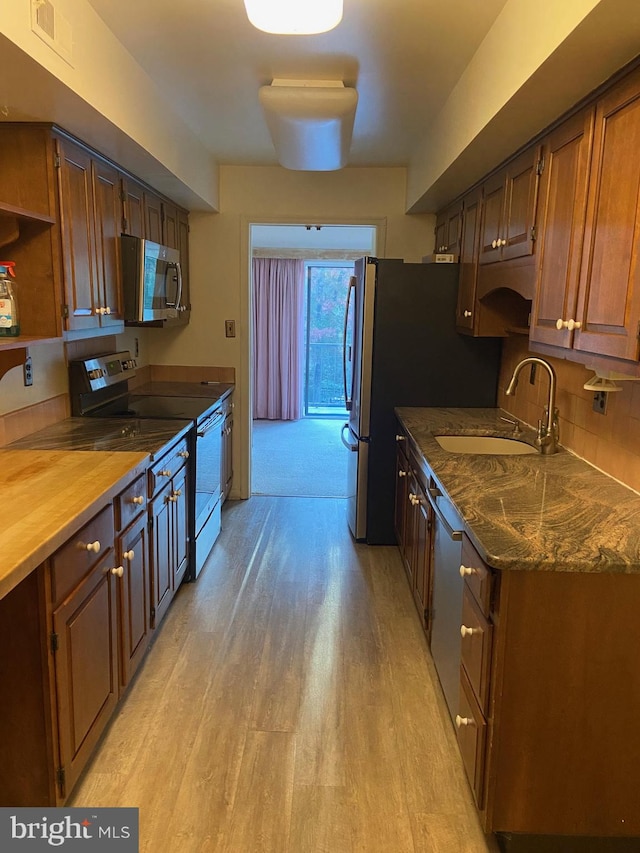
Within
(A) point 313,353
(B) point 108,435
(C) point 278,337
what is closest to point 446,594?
(B) point 108,435

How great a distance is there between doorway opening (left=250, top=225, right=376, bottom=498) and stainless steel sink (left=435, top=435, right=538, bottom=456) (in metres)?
2.61

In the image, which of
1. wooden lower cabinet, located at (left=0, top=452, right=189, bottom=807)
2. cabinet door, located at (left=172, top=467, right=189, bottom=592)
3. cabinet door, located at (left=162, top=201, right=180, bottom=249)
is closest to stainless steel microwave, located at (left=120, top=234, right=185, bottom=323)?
cabinet door, located at (left=162, top=201, right=180, bottom=249)

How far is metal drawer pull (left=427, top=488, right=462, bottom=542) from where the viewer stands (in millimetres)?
1965

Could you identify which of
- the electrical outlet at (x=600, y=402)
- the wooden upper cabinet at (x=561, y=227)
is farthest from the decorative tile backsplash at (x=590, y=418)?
the wooden upper cabinet at (x=561, y=227)

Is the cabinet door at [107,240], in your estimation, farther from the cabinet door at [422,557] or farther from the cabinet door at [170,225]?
the cabinet door at [422,557]

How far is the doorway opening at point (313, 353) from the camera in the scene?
6.23 metres

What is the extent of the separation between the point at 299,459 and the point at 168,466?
3371 mm

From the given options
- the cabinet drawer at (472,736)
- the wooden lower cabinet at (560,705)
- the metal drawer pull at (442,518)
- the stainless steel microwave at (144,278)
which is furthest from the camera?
the stainless steel microwave at (144,278)

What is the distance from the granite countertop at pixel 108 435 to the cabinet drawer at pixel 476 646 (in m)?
1.32

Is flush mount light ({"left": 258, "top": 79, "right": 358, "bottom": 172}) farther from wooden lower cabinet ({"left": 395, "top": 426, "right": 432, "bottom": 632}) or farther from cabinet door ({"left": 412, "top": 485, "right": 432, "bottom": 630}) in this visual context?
cabinet door ({"left": 412, "top": 485, "right": 432, "bottom": 630})

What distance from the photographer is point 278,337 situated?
7.98 metres

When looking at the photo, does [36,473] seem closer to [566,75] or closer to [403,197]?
[566,75]

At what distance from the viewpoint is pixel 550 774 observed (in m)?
1.62

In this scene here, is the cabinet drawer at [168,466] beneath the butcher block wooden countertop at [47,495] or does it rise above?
beneath
